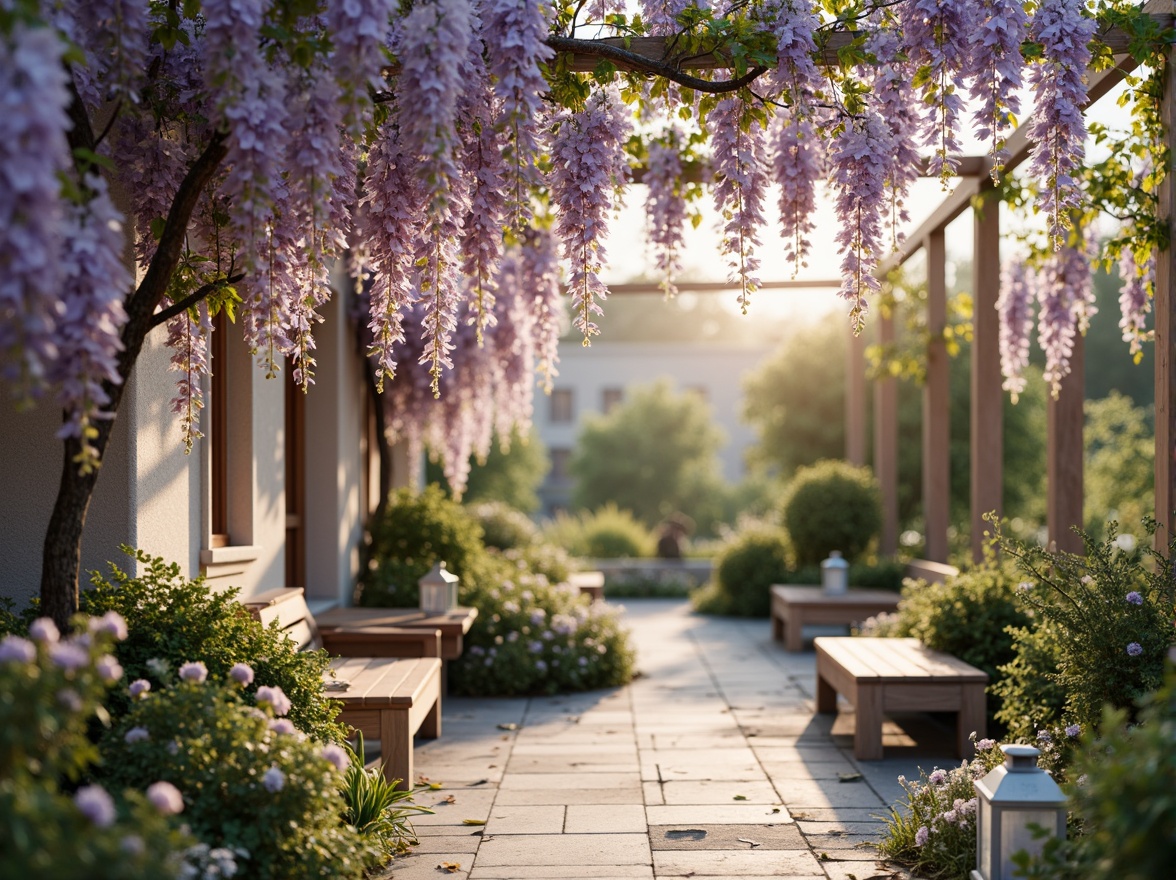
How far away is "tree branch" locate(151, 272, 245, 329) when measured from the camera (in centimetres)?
344

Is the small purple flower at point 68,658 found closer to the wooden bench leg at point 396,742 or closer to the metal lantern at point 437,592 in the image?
the wooden bench leg at point 396,742

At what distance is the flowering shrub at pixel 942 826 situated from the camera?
3.53 m

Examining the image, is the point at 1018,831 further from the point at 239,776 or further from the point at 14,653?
the point at 14,653

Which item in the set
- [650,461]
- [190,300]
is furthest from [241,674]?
[650,461]

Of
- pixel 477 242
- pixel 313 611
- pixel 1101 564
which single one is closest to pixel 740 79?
pixel 477 242

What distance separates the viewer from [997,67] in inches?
161

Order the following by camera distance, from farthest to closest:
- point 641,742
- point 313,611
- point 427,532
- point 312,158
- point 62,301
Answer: point 427,532
point 313,611
point 641,742
point 312,158
point 62,301

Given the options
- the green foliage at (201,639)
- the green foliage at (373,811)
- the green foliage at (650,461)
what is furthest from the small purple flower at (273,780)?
the green foliage at (650,461)

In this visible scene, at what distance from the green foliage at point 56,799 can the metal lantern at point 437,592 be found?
416 centimetres

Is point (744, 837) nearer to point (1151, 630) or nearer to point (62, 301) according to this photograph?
point (1151, 630)

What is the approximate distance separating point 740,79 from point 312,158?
1.59m

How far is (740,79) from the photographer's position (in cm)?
400

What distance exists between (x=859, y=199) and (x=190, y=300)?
7.75 feet

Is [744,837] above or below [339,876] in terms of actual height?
below
